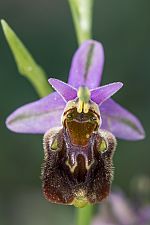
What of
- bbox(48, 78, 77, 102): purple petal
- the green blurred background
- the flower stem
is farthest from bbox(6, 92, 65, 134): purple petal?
the green blurred background

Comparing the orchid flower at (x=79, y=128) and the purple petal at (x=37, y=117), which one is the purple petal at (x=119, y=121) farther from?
the purple petal at (x=37, y=117)

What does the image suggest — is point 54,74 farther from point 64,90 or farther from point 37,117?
point 64,90

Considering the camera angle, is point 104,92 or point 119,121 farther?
point 119,121

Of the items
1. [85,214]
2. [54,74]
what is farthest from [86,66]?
[54,74]

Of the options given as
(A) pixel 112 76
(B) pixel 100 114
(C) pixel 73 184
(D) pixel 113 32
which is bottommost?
(C) pixel 73 184

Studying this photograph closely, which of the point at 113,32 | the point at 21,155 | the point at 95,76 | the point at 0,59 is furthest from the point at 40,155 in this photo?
the point at 95,76

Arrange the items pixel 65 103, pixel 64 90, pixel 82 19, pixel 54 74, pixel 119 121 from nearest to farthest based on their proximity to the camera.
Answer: pixel 64 90
pixel 65 103
pixel 119 121
pixel 82 19
pixel 54 74

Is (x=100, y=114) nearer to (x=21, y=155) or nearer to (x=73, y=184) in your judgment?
(x=73, y=184)
